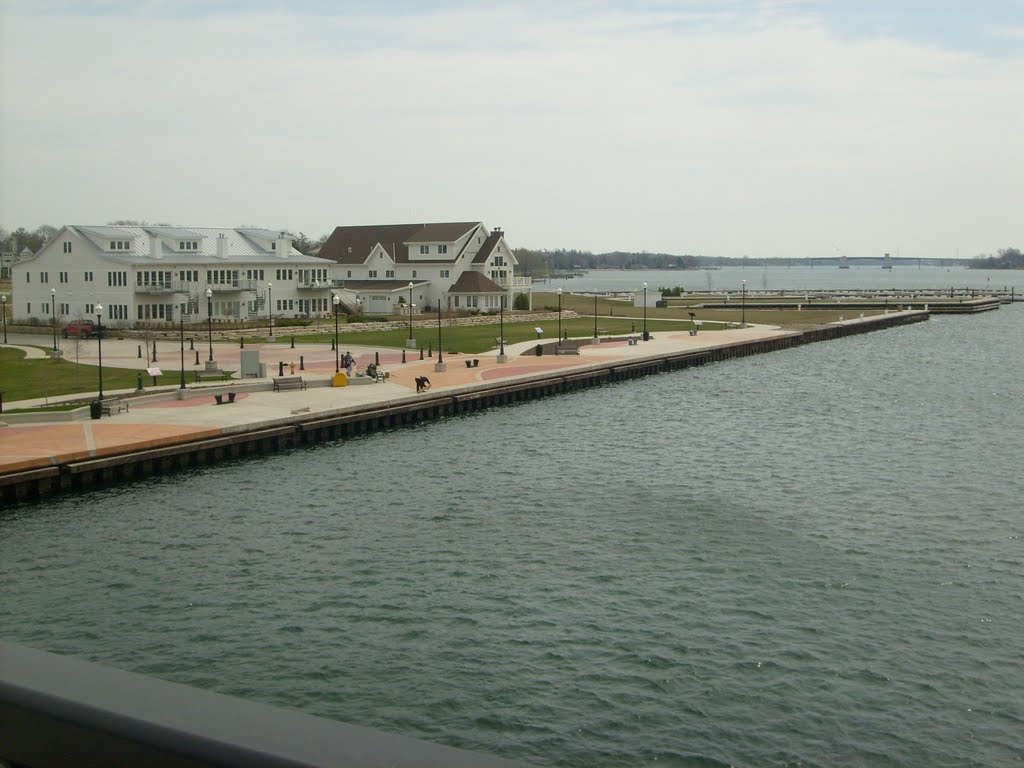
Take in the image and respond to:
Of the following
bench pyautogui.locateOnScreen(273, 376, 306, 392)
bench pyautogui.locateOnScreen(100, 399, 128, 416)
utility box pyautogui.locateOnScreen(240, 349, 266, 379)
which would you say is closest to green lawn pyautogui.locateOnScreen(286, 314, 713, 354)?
utility box pyautogui.locateOnScreen(240, 349, 266, 379)

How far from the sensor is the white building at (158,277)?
3836 inches

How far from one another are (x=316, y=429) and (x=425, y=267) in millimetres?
79180

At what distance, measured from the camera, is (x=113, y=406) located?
49750 millimetres

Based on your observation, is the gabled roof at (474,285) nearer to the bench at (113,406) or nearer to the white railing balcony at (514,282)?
the white railing balcony at (514,282)

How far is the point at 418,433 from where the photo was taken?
52656mm

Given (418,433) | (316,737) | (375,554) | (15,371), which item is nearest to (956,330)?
(418,433)

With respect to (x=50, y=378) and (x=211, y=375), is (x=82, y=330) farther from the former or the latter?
(x=211, y=375)

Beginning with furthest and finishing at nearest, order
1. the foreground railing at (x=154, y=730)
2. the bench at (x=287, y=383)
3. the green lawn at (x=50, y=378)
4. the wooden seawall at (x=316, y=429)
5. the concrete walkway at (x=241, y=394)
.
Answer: the bench at (x=287, y=383), the green lawn at (x=50, y=378), the concrete walkway at (x=241, y=394), the wooden seawall at (x=316, y=429), the foreground railing at (x=154, y=730)

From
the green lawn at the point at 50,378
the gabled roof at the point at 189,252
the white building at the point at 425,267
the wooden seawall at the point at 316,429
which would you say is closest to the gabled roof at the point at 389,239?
the white building at the point at 425,267

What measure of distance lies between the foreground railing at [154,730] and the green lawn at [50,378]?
173 feet

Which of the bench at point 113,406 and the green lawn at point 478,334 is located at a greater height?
the green lawn at point 478,334

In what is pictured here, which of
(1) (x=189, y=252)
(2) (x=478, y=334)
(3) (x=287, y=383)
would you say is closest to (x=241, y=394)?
(3) (x=287, y=383)

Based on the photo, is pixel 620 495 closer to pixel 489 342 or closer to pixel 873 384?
pixel 873 384

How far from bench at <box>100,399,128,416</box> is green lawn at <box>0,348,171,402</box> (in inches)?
242
